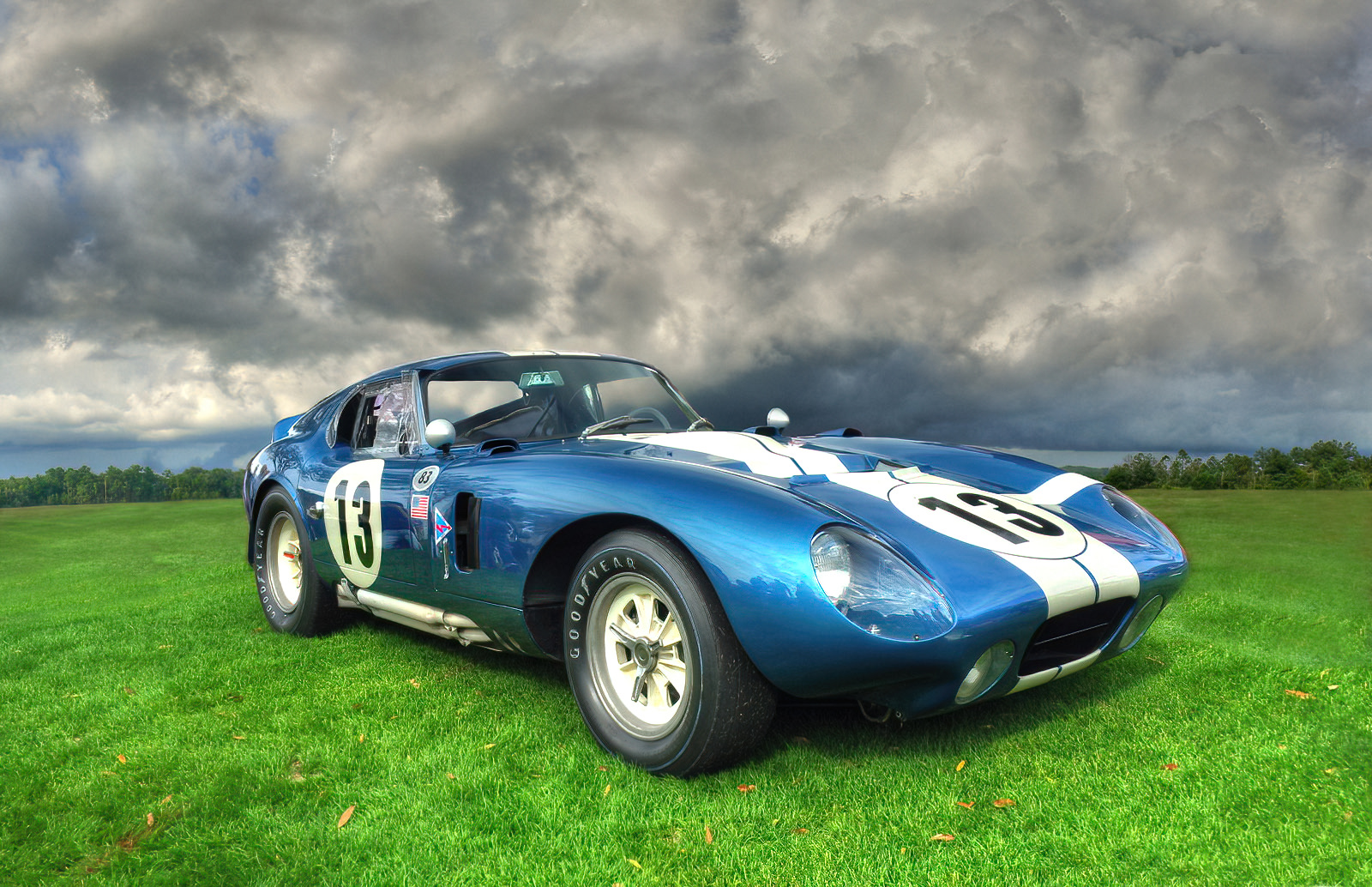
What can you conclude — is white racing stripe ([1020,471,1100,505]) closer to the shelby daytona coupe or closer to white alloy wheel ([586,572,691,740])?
the shelby daytona coupe

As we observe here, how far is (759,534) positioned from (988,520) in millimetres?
963

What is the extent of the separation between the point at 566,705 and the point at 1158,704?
233 cm

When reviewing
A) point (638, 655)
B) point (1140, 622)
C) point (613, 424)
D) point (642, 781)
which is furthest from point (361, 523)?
point (1140, 622)

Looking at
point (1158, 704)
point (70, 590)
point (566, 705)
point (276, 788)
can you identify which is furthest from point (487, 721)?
point (70, 590)

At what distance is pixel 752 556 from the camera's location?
2.40 meters

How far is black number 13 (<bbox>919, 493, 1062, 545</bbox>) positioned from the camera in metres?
2.81

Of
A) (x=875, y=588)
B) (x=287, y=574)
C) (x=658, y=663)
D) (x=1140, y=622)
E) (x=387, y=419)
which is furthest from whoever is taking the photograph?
(x=287, y=574)

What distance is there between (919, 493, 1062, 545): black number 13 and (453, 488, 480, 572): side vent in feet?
5.63

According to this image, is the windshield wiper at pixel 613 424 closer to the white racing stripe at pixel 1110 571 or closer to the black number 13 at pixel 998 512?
the black number 13 at pixel 998 512

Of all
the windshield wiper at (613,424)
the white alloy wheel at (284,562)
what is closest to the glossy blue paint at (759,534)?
the windshield wiper at (613,424)

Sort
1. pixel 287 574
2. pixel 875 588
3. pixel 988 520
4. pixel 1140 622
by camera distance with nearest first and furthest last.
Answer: pixel 875 588 → pixel 988 520 → pixel 1140 622 → pixel 287 574

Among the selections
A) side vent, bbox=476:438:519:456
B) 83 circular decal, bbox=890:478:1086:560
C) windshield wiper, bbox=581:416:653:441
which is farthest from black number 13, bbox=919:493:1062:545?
side vent, bbox=476:438:519:456

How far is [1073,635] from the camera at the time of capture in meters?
2.75

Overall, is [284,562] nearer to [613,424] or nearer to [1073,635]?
[613,424]
